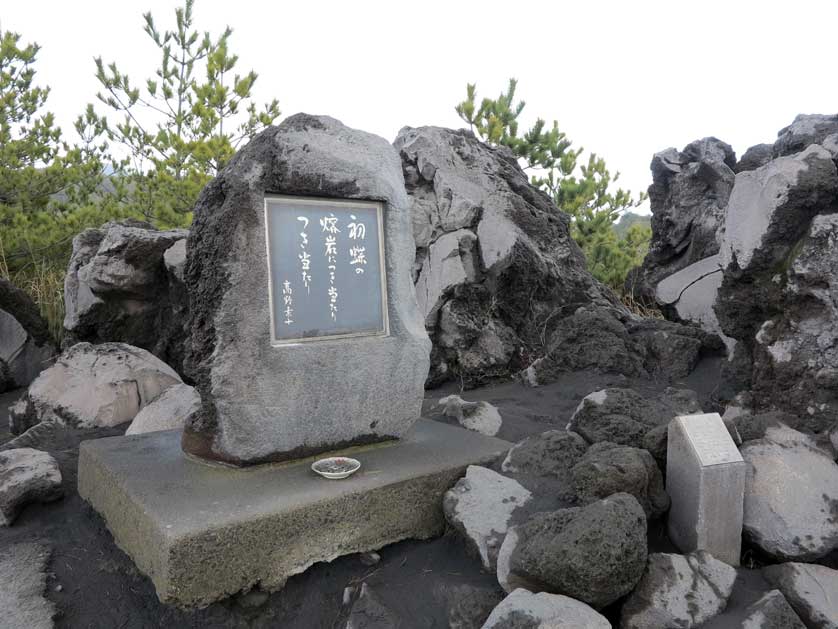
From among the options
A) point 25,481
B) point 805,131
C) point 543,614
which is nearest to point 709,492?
point 543,614

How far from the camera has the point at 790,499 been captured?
221 centimetres

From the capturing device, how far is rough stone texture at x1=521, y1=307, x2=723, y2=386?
15.2 ft

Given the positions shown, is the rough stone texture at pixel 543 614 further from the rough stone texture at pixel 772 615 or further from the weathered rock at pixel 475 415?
the weathered rock at pixel 475 415

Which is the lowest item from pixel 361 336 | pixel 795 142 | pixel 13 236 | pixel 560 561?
pixel 560 561

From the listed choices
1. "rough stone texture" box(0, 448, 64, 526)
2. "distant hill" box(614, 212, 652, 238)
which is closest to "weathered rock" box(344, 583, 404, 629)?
"rough stone texture" box(0, 448, 64, 526)

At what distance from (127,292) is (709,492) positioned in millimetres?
4381

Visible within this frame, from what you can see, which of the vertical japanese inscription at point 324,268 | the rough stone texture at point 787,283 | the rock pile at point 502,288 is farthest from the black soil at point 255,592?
the rock pile at point 502,288

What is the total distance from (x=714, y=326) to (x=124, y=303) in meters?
5.06

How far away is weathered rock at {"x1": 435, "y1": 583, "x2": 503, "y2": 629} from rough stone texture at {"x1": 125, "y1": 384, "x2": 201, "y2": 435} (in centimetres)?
186

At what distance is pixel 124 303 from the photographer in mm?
4902

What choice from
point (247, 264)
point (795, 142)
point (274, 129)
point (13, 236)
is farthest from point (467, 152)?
point (13, 236)

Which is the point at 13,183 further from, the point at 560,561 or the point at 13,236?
the point at 560,561

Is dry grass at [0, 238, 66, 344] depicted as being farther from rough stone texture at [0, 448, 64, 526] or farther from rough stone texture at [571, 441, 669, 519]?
rough stone texture at [571, 441, 669, 519]

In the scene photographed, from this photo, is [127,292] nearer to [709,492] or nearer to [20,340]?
[20,340]
